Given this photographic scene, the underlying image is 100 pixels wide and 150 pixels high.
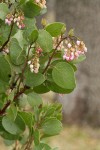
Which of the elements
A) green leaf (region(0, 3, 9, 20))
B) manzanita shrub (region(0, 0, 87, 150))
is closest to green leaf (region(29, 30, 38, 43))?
manzanita shrub (region(0, 0, 87, 150))

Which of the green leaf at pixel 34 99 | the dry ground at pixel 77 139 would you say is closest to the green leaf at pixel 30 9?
the green leaf at pixel 34 99

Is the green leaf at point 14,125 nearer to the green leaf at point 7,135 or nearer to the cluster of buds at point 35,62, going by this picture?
the green leaf at point 7,135

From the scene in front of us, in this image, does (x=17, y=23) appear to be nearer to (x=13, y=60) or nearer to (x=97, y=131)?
(x=13, y=60)

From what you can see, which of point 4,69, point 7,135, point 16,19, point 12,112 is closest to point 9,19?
point 16,19

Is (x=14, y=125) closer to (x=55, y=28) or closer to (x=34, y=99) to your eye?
(x=34, y=99)

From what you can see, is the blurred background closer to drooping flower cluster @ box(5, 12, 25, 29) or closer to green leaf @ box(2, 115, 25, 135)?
green leaf @ box(2, 115, 25, 135)

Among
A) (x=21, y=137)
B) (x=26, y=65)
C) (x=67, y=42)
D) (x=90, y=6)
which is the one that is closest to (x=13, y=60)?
(x=26, y=65)
